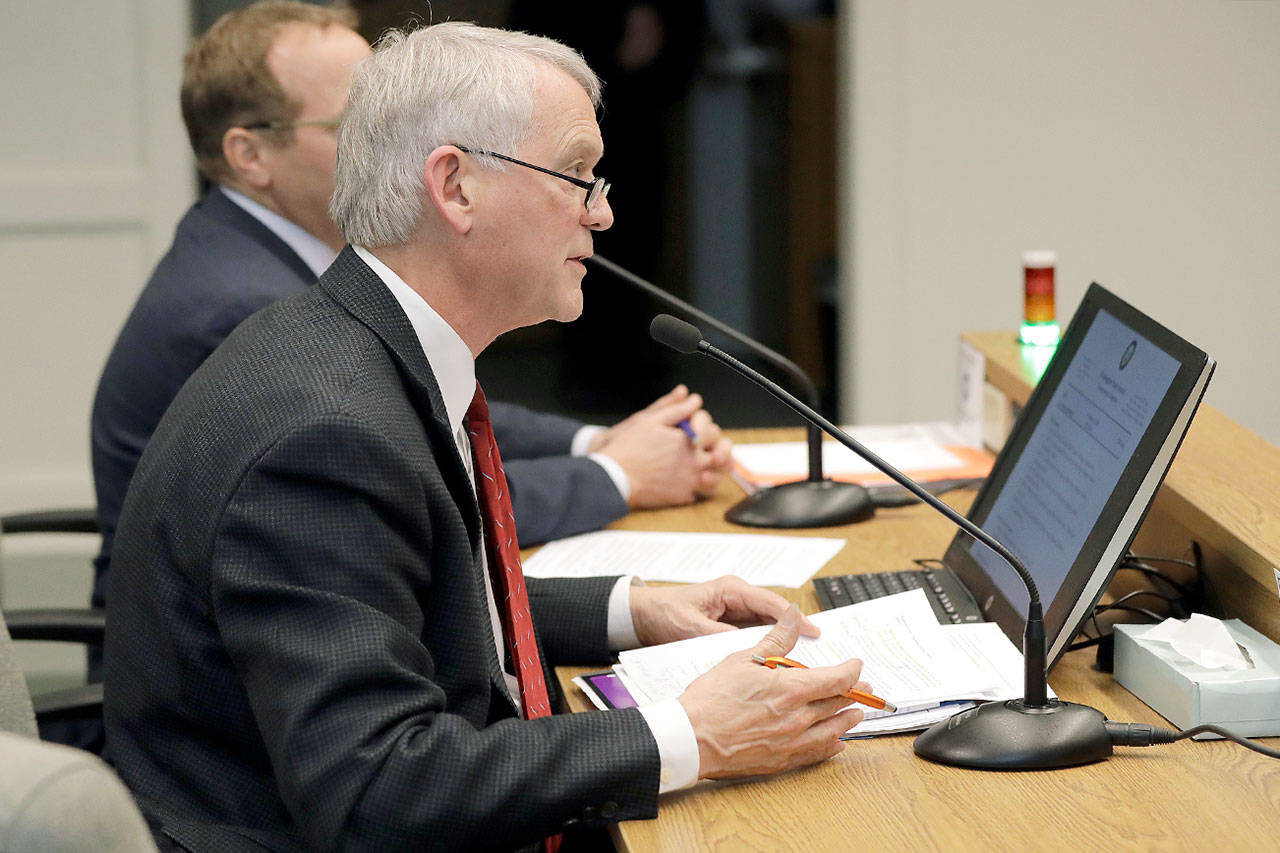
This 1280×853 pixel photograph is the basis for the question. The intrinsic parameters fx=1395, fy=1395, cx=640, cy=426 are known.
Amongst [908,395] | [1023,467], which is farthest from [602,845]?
[908,395]

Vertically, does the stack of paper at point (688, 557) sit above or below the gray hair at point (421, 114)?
below

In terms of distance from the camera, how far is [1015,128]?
3.60 meters

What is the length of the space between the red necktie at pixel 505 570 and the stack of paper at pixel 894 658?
9cm

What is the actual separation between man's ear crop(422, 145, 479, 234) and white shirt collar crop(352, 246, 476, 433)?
2.9 inches

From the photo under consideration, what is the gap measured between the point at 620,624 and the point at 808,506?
0.52 meters

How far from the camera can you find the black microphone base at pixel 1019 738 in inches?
43.3

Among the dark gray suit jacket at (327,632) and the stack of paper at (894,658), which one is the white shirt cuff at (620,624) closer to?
the stack of paper at (894,658)

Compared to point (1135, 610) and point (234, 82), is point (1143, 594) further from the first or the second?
point (234, 82)

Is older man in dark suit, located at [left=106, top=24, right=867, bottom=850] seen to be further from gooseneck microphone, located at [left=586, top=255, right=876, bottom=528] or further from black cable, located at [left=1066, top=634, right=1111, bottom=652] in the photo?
gooseneck microphone, located at [left=586, top=255, right=876, bottom=528]

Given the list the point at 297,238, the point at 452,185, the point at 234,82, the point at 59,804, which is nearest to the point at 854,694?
the point at 452,185

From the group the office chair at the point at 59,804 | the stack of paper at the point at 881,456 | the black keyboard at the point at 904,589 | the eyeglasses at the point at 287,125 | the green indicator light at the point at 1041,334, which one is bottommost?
the stack of paper at the point at 881,456

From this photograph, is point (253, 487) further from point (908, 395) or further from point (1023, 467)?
point (908, 395)

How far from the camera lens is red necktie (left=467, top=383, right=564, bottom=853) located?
4.19ft

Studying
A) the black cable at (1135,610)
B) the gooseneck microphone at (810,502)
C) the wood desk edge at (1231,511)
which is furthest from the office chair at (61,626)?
the wood desk edge at (1231,511)
